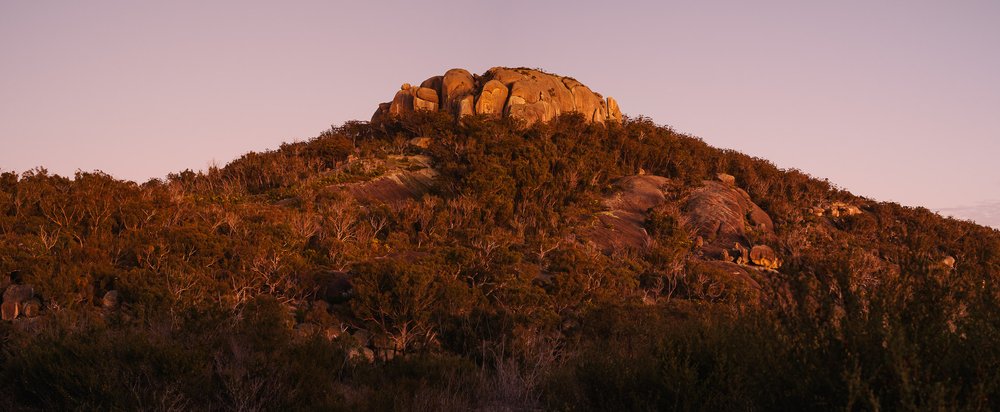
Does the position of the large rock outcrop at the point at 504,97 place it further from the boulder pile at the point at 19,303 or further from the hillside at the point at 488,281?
the boulder pile at the point at 19,303

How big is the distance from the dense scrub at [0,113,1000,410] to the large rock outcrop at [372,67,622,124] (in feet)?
10.3

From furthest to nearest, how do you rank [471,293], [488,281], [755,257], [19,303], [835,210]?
[835,210] → [755,257] → [488,281] → [471,293] → [19,303]

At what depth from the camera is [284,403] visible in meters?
10.4

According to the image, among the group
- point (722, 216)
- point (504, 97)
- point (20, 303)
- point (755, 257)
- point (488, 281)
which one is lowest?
point (20, 303)

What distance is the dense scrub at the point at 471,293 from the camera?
269 inches

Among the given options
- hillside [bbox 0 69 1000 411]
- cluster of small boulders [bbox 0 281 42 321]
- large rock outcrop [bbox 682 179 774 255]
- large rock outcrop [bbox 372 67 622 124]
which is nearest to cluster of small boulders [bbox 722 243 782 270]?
hillside [bbox 0 69 1000 411]

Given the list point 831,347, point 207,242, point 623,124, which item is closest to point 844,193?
point 623,124

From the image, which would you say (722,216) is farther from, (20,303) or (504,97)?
(20,303)

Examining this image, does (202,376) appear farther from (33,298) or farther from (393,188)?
(393,188)

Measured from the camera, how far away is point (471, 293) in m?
23.5

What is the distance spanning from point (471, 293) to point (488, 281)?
6.69ft

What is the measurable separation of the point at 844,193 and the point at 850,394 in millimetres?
54479

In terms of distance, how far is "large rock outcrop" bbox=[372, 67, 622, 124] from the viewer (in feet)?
166

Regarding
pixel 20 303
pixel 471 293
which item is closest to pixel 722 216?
pixel 471 293
